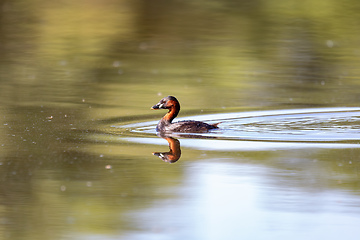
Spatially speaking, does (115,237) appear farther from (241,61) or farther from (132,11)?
(132,11)

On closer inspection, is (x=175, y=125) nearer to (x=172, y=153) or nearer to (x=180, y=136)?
(x=180, y=136)

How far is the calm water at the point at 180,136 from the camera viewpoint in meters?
6.59

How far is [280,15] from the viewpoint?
26734 mm

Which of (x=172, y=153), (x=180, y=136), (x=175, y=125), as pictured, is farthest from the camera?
(x=175, y=125)

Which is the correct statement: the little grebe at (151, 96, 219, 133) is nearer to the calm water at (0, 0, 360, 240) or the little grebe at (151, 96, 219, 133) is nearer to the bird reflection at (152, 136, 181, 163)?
the calm water at (0, 0, 360, 240)

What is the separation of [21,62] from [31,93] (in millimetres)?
4103

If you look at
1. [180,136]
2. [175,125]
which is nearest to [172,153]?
[180,136]

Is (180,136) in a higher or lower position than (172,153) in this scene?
lower

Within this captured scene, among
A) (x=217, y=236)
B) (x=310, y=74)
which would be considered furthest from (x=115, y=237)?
(x=310, y=74)

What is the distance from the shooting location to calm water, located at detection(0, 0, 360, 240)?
6.59 meters

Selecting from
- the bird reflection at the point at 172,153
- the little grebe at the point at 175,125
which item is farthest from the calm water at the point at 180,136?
the little grebe at the point at 175,125

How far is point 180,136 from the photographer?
10.2 meters

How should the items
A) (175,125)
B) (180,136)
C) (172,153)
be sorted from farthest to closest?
(175,125) → (180,136) → (172,153)

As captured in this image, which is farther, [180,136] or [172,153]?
[180,136]
